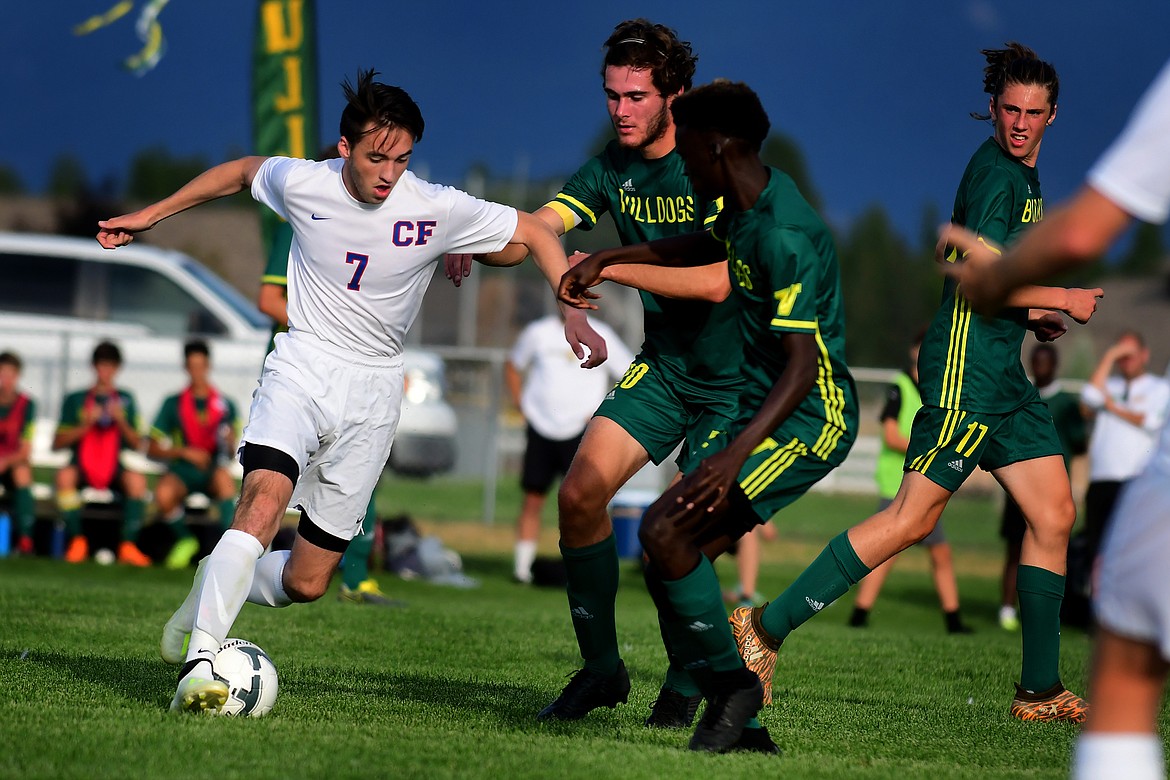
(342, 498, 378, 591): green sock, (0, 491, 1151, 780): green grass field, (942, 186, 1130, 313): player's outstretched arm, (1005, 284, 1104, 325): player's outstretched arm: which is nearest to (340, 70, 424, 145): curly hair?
(0, 491, 1151, 780): green grass field

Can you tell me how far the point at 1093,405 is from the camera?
12.0m

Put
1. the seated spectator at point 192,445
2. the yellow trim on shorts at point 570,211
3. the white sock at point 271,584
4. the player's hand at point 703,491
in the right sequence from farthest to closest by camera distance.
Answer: the seated spectator at point 192,445
the yellow trim on shorts at point 570,211
the white sock at point 271,584
the player's hand at point 703,491

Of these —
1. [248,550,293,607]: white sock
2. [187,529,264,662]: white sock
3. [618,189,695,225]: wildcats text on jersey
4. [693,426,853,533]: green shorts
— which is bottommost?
[248,550,293,607]: white sock

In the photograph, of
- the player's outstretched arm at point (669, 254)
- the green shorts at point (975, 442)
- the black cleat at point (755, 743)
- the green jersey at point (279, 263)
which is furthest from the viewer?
the green jersey at point (279, 263)

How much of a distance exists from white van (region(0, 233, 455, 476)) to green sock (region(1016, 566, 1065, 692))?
856 centimetres

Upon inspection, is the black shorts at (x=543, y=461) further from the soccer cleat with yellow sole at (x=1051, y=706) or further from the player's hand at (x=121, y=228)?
the player's hand at (x=121, y=228)

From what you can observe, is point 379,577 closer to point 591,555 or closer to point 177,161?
point 591,555

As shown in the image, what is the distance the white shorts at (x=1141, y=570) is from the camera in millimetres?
2607

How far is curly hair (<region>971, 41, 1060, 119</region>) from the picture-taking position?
19.6ft

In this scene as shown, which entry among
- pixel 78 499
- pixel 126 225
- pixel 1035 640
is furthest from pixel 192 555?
pixel 1035 640

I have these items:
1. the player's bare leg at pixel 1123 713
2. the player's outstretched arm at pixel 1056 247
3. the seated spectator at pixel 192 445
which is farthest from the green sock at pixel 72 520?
the player's bare leg at pixel 1123 713

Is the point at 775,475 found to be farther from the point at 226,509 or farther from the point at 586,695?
the point at 226,509

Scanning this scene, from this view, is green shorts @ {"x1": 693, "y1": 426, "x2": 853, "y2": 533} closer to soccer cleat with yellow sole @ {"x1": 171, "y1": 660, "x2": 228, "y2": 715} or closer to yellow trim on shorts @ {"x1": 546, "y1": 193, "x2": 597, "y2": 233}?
yellow trim on shorts @ {"x1": 546, "y1": 193, "x2": 597, "y2": 233}

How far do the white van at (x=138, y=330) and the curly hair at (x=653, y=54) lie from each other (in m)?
8.69
